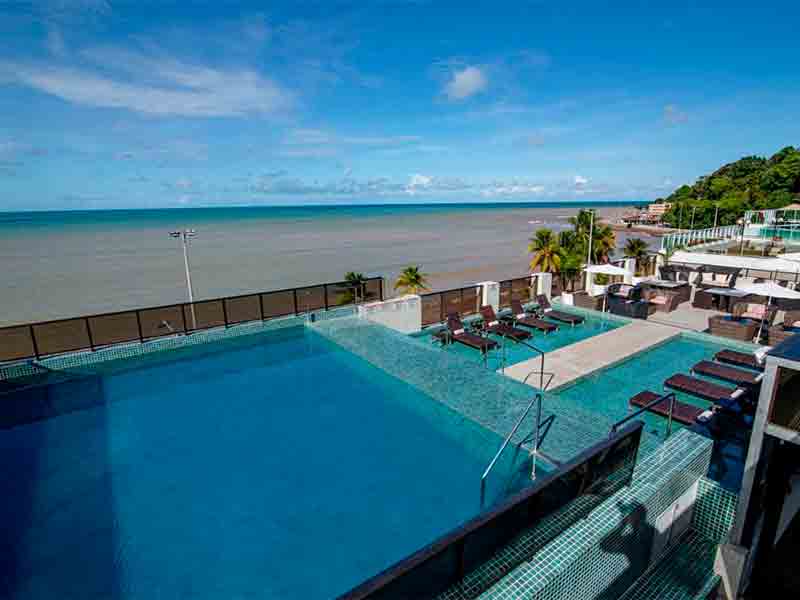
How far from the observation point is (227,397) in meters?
8.00

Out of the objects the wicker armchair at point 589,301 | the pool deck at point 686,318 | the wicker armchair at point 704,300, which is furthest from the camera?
the wicker armchair at point 704,300

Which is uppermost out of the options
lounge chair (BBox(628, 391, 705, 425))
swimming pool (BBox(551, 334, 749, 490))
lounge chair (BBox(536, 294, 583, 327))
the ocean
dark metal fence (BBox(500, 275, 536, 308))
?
dark metal fence (BBox(500, 275, 536, 308))

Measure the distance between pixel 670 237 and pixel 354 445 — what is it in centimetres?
2091

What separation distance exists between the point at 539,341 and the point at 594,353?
161 cm

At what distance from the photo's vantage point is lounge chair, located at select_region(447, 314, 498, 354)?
10.2 m

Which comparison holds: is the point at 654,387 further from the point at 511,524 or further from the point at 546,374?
the point at 511,524

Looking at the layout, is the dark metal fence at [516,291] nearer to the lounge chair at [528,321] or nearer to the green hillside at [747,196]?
the lounge chair at [528,321]

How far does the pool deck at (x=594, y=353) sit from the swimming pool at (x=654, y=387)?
0.49 feet

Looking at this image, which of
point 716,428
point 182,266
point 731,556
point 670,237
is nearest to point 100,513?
point 731,556

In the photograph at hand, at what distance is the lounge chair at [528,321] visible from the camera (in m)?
11.5

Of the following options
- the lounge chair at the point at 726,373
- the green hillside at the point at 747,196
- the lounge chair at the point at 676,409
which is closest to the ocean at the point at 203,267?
the lounge chair at the point at 726,373

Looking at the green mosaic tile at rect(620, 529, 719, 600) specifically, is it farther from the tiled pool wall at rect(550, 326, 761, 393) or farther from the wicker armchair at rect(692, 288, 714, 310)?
the wicker armchair at rect(692, 288, 714, 310)

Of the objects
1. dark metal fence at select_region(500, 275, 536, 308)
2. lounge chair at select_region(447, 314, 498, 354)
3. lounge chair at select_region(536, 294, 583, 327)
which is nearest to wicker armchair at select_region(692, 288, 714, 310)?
lounge chair at select_region(536, 294, 583, 327)

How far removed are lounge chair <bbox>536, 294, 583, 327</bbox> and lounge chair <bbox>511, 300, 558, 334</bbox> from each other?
0.33m
